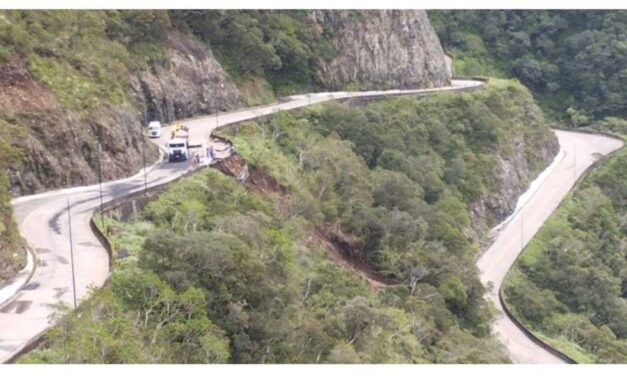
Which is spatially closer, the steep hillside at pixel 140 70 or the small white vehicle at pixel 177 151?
the steep hillside at pixel 140 70

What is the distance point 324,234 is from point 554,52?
57376 mm

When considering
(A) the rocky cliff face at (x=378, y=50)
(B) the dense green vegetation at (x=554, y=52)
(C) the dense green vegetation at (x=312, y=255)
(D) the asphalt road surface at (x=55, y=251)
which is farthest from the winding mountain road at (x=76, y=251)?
(B) the dense green vegetation at (x=554, y=52)

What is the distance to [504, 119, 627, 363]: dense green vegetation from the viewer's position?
1405 inches

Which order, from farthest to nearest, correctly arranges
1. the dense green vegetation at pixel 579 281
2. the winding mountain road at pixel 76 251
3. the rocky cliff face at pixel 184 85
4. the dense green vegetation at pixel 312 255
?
the rocky cliff face at pixel 184 85 → the dense green vegetation at pixel 579 281 → the winding mountain road at pixel 76 251 → the dense green vegetation at pixel 312 255

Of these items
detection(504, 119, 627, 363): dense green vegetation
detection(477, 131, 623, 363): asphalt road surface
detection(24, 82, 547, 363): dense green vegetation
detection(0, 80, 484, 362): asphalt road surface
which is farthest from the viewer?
detection(504, 119, 627, 363): dense green vegetation

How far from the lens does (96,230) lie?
82.4 ft

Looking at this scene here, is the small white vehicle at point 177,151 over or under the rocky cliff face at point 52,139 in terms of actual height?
under

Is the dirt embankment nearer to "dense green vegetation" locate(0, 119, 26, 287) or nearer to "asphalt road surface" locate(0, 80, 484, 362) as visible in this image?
"asphalt road surface" locate(0, 80, 484, 362)

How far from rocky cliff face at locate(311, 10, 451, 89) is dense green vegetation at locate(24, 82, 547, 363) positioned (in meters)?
5.74

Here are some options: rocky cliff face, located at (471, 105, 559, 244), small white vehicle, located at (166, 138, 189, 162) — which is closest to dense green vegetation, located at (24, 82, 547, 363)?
rocky cliff face, located at (471, 105, 559, 244)

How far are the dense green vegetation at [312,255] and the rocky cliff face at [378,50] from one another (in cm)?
574

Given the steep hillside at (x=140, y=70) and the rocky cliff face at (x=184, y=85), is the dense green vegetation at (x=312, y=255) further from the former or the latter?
the rocky cliff face at (x=184, y=85)

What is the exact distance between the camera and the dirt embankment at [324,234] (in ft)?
106

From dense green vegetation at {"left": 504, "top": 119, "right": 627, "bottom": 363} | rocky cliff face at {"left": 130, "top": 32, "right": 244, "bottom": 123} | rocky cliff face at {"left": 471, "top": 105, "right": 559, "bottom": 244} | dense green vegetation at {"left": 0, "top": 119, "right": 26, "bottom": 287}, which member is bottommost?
dense green vegetation at {"left": 504, "top": 119, "right": 627, "bottom": 363}
